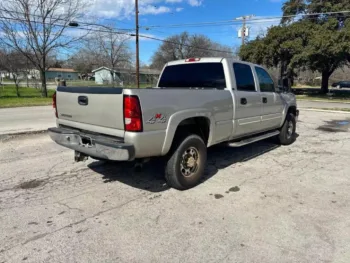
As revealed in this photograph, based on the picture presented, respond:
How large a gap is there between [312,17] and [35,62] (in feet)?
89.1

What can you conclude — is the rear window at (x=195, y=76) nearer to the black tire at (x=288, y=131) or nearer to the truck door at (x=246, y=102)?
the truck door at (x=246, y=102)

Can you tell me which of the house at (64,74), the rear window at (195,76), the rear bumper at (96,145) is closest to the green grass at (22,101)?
the rear window at (195,76)

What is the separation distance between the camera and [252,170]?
520cm

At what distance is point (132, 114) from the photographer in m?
3.35

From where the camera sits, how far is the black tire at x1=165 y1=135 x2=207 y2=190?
4027 mm

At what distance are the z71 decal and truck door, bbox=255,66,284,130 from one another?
9.58ft

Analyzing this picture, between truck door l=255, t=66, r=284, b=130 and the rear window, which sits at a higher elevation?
the rear window

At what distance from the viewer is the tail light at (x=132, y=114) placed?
334cm

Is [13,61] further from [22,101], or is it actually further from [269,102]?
[269,102]

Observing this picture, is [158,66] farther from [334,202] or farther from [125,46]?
[334,202]

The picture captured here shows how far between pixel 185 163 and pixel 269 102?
2.81 meters

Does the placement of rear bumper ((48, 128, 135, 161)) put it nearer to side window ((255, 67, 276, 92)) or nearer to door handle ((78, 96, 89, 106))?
door handle ((78, 96, 89, 106))

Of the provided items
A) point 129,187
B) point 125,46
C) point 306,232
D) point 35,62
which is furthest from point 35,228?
point 125,46

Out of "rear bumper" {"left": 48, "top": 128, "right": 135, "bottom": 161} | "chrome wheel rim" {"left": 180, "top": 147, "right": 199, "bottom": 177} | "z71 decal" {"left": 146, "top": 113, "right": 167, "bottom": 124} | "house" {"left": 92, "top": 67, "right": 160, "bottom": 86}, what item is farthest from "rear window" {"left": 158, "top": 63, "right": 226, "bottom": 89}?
"house" {"left": 92, "top": 67, "right": 160, "bottom": 86}
